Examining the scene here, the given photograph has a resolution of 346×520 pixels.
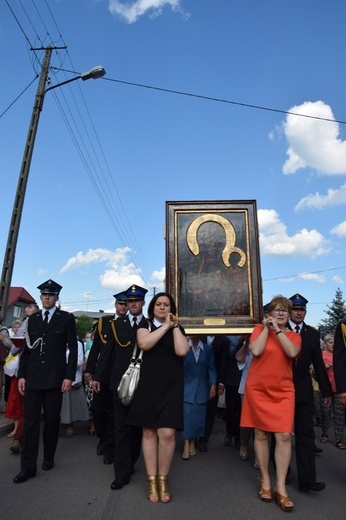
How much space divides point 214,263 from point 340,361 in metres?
1.86

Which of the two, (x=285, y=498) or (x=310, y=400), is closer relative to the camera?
(x=285, y=498)

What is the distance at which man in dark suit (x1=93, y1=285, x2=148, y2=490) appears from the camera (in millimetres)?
4184

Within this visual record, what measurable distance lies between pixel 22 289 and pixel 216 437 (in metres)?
52.4

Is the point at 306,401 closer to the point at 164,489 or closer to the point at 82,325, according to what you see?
the point at 164,489

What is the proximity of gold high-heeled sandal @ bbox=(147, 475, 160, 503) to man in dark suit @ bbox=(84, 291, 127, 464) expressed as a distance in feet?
4.37

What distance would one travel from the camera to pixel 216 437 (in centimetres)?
689

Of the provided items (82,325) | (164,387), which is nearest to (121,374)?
(164,387)

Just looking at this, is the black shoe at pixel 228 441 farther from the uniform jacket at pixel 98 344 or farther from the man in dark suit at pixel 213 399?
the uniform jacket at pixel 98 344

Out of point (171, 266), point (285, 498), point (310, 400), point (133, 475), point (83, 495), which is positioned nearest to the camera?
point (285, 498)

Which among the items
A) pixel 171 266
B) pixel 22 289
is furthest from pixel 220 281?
pixel 22 289

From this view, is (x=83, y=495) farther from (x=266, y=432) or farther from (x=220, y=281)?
(x=220, y=281)

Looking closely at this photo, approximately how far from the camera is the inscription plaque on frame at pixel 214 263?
5.20 metres

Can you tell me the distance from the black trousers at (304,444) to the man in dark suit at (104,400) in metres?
Result: 2.11

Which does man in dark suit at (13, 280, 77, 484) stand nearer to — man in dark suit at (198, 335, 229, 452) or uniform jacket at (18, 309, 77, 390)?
uniform jacket at (18, 309, 77, 390)
